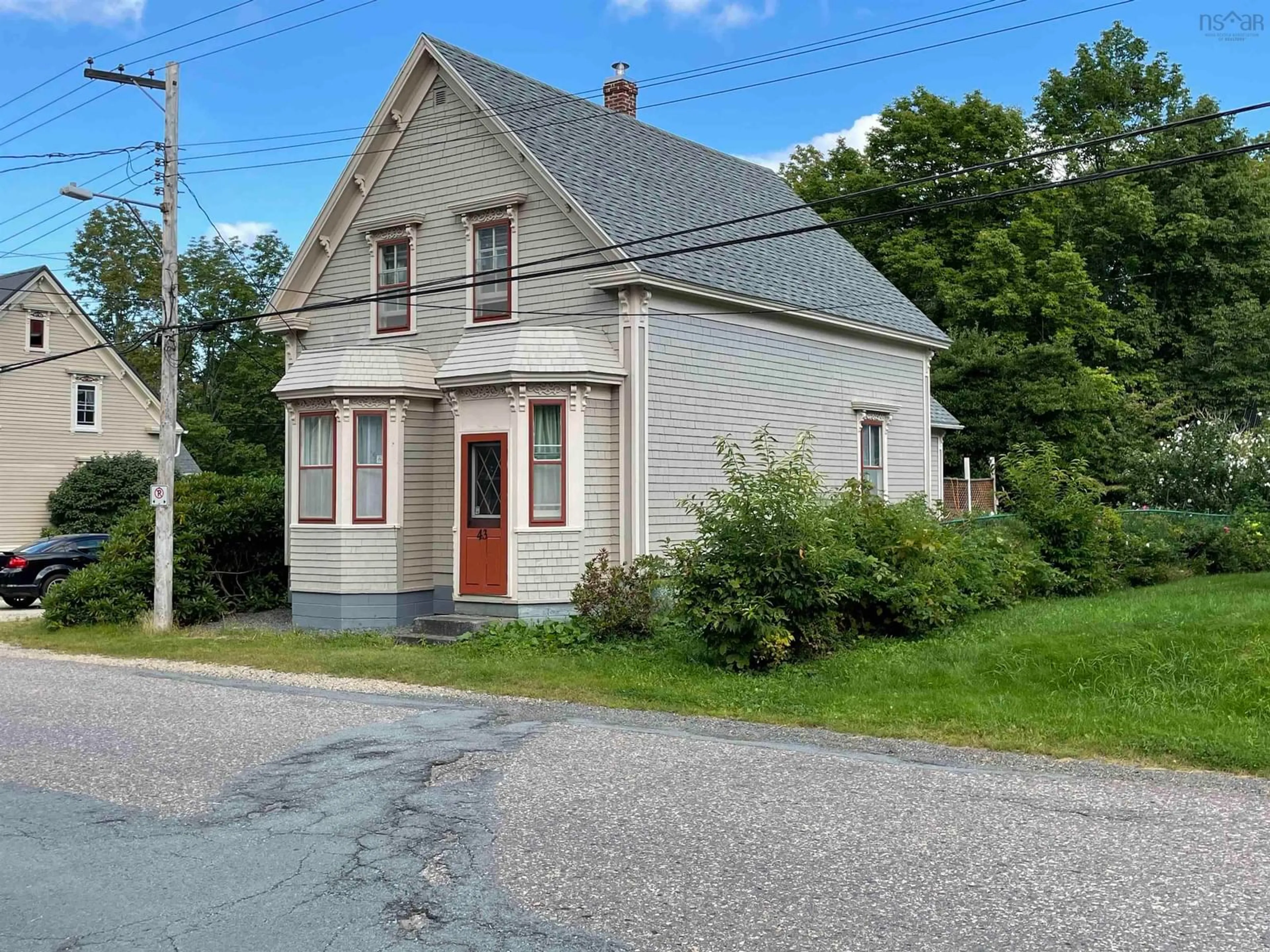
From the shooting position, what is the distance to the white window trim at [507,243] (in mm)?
17594

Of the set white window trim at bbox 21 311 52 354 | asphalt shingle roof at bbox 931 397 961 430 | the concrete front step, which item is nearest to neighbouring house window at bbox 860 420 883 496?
asphalt shingle roof at bbox 931 397 961 430

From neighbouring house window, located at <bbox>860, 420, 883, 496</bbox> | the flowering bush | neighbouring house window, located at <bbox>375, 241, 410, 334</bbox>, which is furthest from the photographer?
the flowering bush

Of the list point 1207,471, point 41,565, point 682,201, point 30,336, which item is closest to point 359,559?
point 682,201

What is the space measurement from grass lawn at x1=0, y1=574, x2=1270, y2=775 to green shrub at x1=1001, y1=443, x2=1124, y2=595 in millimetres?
1408

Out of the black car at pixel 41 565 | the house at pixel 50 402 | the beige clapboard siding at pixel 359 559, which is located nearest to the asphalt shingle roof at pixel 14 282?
the house at pixel 50 402

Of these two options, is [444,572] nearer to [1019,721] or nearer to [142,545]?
[142,545]

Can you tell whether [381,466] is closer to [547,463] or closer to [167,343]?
[547,463]

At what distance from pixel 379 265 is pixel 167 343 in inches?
143

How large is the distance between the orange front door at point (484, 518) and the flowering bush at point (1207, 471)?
1428 centimetres

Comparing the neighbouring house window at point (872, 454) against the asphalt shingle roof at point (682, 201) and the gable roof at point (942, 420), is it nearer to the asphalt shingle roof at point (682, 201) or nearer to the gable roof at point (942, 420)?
the asphalt shingle roof at point (682, 201)

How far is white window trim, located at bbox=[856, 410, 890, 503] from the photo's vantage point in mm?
21250

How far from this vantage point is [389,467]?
57.7 feet

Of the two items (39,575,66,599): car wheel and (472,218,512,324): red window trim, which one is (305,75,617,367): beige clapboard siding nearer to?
(472,218,512,324): red window trim

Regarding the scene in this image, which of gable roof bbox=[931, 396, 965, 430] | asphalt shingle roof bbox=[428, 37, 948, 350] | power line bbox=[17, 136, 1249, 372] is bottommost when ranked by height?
gable roof bbox=[931, 396, 965, 430]
